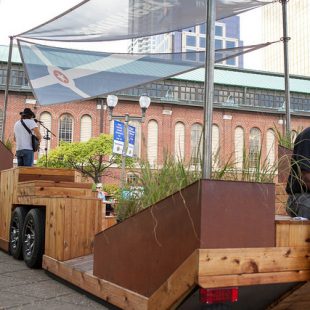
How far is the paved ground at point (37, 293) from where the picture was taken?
441 cm

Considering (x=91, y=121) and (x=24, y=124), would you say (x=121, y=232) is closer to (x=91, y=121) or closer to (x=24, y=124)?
(x=24, y=124)

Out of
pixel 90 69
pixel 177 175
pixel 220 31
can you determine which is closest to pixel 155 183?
pixel 177 175

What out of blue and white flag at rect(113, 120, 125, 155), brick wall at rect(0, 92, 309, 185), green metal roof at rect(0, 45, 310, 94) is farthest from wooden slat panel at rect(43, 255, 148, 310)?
green metal roof at rect(0, 45, 310, 94)

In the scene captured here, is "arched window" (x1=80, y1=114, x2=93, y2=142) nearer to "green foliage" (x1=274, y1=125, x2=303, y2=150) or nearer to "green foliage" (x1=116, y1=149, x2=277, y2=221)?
"green foliage" (x1=274, y1=125, x2=303, y2=150)

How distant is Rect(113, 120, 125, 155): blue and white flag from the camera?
12.8 metres

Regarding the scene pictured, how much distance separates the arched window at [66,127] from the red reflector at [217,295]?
45.3m

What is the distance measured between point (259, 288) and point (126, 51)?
23.0 feet

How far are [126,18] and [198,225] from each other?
5.70 m

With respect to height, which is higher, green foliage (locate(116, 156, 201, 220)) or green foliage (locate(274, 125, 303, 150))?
green foliage (locate(274, 125, 303, 150))

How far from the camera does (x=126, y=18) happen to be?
796 cm

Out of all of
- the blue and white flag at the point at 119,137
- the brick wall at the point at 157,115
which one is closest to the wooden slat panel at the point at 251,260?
the blue and white flag at the point at 119,137

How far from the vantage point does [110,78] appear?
9.34 m

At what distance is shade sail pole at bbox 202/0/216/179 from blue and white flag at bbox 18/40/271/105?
230 inches

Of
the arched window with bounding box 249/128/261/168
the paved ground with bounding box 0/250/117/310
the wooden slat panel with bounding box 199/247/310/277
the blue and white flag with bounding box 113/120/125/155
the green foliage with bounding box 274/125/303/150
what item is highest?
the blue and white flag with bounding box 113/120/125/155
